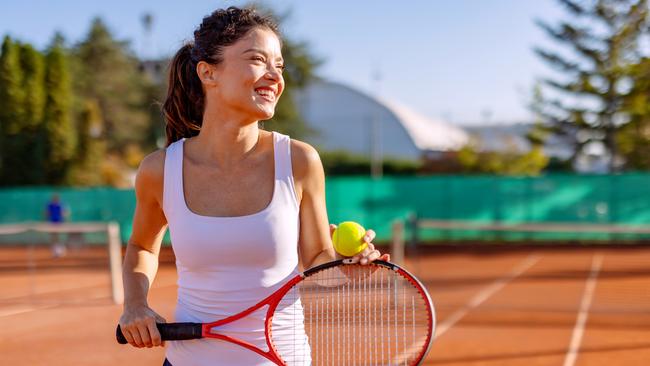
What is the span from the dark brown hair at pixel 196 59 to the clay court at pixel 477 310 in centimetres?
441

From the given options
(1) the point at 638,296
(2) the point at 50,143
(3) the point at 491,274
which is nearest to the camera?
(1) the point at 638,296

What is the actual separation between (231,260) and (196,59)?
57 centimetres

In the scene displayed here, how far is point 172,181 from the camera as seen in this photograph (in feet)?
6.24

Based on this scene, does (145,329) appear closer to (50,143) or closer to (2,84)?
(2,84)

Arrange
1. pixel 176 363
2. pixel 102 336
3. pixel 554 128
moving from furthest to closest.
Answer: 1. pixel 554 128
2. pixel 102 336
3. pixel 176 363

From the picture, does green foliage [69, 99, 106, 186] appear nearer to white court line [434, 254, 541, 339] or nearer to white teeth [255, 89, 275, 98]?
white court line [434, 254, 541, 339]

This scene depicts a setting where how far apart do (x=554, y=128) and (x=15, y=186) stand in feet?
62.8

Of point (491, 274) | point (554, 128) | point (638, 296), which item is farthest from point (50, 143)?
point (554, 128)

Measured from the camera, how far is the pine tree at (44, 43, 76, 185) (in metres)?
14.5

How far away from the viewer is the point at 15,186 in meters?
Answer: 21.4

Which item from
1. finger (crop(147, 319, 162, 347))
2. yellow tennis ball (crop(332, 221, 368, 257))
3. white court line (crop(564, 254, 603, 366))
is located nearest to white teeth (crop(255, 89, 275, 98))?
yellow tennis ball (crop(332, 221, 368, 257))

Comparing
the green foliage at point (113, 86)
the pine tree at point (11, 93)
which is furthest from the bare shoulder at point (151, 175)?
the green foliage at point (113, 86)

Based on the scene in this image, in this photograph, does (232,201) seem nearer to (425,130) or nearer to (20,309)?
(20,309)

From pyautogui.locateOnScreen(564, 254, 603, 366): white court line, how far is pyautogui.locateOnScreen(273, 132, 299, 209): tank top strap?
17.6 ft
